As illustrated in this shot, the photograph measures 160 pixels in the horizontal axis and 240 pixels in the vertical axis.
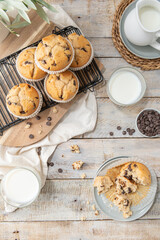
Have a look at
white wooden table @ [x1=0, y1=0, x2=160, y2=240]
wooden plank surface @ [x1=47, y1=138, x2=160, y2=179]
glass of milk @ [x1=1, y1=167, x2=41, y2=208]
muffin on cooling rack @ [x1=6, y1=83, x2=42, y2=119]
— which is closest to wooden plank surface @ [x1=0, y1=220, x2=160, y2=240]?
white wooden table @ [x1=0, y1=0, x2=160, y2=240]

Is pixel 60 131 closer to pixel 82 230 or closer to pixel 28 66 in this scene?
pixel 28 66

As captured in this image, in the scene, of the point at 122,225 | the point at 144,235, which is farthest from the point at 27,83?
the point at 144,235

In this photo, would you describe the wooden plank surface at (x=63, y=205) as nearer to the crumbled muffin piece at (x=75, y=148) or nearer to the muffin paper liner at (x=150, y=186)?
the muffin paper liner at (x=150, y=186)

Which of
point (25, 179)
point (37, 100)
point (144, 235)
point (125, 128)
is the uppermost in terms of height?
point (37, 100)

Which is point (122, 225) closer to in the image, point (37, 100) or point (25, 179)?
point (25, 179)

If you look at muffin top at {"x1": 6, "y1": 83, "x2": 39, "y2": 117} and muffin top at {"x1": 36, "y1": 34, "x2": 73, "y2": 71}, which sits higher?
muffin top at {"x1": 36, "y1": 34, "x2": 73, "y2": 71}

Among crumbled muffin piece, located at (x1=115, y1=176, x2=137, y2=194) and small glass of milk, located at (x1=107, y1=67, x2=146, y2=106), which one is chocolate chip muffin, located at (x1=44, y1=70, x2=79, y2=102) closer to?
small glass of milk, located at (x1=107, y1=67, x2=146, y2=106)

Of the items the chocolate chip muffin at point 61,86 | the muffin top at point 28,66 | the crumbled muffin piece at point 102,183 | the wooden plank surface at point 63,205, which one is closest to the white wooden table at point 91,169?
the wooden plank surface at point 63,205
